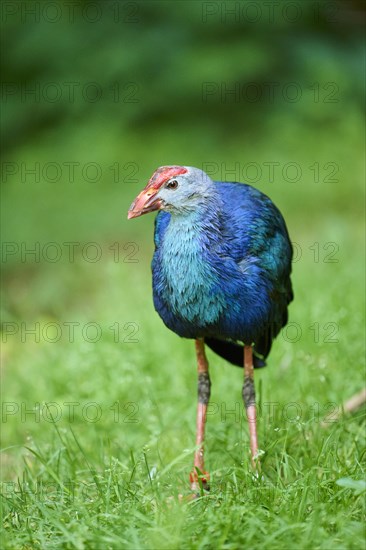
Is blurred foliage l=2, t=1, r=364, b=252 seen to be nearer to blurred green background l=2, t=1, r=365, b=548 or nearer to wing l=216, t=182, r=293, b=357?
blurred green background l=2, t=1, r=365, b=548

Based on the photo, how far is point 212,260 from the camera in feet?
11.7

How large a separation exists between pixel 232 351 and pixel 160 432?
58 cm

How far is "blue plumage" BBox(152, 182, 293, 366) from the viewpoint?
358 cm

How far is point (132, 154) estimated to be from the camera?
849 cm

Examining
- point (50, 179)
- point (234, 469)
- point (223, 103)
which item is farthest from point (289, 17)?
point (234, 469)

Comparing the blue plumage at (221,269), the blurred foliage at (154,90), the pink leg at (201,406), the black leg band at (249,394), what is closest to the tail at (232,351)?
the pink leg at (201,406)

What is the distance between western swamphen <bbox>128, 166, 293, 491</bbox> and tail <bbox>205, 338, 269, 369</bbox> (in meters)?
0.33

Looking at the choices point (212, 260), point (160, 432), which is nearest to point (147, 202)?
point (212, 260)

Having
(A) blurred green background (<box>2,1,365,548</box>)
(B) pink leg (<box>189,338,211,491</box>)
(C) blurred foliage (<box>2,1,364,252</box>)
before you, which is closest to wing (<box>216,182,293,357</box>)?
(B) pink leg (<box>189,338,211,491</box>)

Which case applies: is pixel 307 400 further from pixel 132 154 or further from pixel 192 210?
pixel 132 154

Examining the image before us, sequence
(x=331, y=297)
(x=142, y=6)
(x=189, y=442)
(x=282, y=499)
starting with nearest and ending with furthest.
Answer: (x=282, y=499)
(x=189, y=442)
(x=331, y=297)
(x=142, y=6)

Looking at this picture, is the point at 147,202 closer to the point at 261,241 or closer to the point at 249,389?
the point at 261,241

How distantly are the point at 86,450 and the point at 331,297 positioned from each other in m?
1.89

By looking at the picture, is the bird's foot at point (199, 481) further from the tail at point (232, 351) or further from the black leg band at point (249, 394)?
the tail at point (232, 351)
